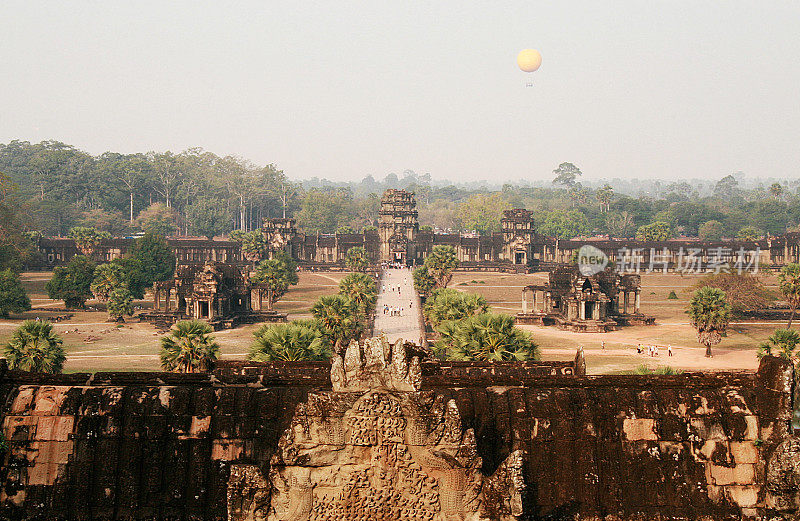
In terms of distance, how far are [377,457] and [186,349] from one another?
25.6 meters

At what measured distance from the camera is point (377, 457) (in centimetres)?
1048

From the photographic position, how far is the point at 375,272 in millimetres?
115000

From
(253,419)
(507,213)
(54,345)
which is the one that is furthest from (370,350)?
(507,213)

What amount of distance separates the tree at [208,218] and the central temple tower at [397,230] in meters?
57.0

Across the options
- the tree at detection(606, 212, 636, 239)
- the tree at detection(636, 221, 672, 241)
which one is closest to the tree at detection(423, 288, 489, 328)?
the tree at detection(636, 221, 672, 241)

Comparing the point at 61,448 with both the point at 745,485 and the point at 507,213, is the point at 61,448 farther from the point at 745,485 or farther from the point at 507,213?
the point at 507,213

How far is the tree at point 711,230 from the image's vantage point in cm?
17412

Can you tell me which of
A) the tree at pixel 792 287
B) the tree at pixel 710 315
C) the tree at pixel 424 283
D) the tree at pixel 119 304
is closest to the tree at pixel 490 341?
the tree at pixel 710 315

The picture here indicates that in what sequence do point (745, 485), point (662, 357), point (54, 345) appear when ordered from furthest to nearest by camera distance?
point (662, 357), point (54, 345), point (745, 485)

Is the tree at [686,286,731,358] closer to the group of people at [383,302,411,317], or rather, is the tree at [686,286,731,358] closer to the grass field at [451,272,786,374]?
the grass field at [451,272,786,374]

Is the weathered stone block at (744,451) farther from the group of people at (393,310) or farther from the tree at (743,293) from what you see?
the group of people at (393,310)

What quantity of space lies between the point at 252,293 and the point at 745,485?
67.2 meters

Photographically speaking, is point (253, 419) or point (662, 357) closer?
point (253, 419)

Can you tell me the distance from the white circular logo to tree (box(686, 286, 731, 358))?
1594 cm
